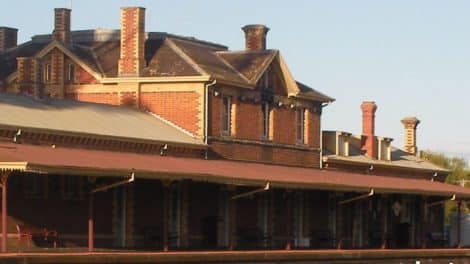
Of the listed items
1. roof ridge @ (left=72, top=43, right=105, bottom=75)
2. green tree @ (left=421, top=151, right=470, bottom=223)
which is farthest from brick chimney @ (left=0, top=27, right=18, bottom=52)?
green tree @ (left=421, top=151, right=470, bottom=223)

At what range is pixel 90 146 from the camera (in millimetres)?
45906

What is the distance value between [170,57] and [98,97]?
3.12 m

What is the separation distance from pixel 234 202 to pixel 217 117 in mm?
3889

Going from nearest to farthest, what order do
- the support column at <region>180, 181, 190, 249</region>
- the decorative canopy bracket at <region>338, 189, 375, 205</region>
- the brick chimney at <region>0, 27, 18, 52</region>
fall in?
1. the support column at <region>180, 181, 190, 249</region>
2. the decorative canopy bracket at <region>338, 189, 375, 205</region>
3. the brick chimney at <region>0, 27, 18, 52</region>

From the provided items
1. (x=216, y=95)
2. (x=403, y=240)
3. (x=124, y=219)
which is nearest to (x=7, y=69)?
(x=216, y=95)

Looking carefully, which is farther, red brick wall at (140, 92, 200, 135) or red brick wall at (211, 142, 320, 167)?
red brick wall at (211, 142, 320, 167)

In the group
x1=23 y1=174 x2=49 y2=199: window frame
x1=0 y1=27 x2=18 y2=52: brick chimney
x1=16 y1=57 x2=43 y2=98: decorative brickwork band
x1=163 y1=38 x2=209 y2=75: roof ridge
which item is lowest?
x1=23 y1=174 x2=49 y2=199: window frame

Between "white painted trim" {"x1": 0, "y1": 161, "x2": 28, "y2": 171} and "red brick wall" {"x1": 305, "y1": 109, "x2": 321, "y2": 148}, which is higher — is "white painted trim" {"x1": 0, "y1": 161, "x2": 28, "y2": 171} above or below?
below

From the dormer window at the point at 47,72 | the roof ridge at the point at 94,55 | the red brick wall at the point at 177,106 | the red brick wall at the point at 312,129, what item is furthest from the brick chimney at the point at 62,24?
the red brick wall at the point at 312,129

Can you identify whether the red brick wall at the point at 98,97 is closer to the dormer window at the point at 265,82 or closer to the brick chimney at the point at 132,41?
the brick chimney at the point at 132,41

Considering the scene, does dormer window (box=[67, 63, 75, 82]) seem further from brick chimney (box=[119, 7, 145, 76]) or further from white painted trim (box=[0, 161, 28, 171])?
white painted trim (box=[0, 161, 28, 171])

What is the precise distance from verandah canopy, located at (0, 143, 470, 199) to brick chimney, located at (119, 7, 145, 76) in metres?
5.42

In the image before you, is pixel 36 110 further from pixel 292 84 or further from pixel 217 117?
pixel 292 84

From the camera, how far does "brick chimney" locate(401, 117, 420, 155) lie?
78312 mm
